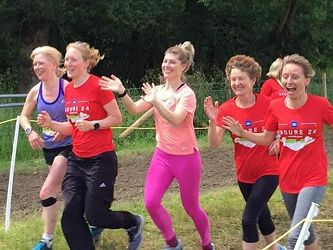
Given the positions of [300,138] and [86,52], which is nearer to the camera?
[300,138]

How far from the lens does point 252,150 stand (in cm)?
537

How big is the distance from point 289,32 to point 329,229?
20.4 m

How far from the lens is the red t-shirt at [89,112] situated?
5250 mm

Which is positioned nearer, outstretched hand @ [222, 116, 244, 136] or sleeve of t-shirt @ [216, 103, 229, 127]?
outstretched hand @ [222, 116, 244, 136]

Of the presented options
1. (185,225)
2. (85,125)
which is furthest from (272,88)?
(85,125)

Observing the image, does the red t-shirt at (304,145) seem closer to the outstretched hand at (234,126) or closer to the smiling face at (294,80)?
the smiling face at (294,80)

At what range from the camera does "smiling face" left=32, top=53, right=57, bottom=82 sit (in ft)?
18.5

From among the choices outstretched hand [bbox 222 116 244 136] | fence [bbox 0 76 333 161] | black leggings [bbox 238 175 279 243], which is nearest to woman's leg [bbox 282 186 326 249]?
black leggings [bbox 238 175 279 243]

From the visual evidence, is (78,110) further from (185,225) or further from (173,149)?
(185,225)

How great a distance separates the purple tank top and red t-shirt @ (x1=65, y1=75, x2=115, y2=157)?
32 cm

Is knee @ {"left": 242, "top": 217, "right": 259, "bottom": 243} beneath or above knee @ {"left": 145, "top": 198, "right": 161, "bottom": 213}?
beneath

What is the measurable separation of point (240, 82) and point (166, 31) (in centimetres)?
2038

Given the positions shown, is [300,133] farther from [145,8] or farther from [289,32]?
[289,32]

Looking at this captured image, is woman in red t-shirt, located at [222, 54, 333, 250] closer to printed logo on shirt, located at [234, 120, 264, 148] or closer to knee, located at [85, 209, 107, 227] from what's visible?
printed logo on shirt, located at [234, 120, 264, 148]
